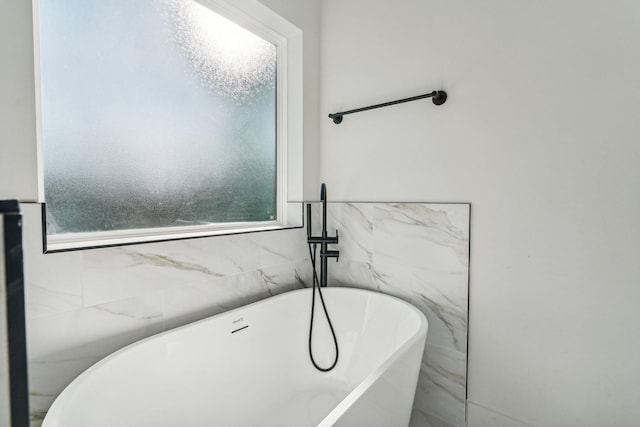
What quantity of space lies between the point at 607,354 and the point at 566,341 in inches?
4.7

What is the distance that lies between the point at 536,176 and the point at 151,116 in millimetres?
1665

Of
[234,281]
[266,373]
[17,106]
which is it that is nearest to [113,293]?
[234,281]

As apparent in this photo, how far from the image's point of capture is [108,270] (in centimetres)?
112

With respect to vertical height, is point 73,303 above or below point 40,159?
below

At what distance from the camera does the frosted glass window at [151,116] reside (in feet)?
3.78

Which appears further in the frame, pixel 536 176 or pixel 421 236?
pixel 421 236

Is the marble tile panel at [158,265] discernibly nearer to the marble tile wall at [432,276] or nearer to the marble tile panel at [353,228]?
the marble tile panel at [353,228]

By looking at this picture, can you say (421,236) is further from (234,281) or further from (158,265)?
(158,265)

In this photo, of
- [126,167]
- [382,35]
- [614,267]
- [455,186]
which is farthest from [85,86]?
[614,267]

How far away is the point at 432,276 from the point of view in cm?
154

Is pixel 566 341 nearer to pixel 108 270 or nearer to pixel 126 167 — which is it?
pixel 108 270

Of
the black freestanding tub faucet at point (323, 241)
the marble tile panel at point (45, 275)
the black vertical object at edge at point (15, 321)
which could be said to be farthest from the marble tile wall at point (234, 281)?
the black vertical object at edge at point (15, 321)

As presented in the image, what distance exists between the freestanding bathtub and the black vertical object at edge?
509mm

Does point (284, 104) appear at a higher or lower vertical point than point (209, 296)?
higher
